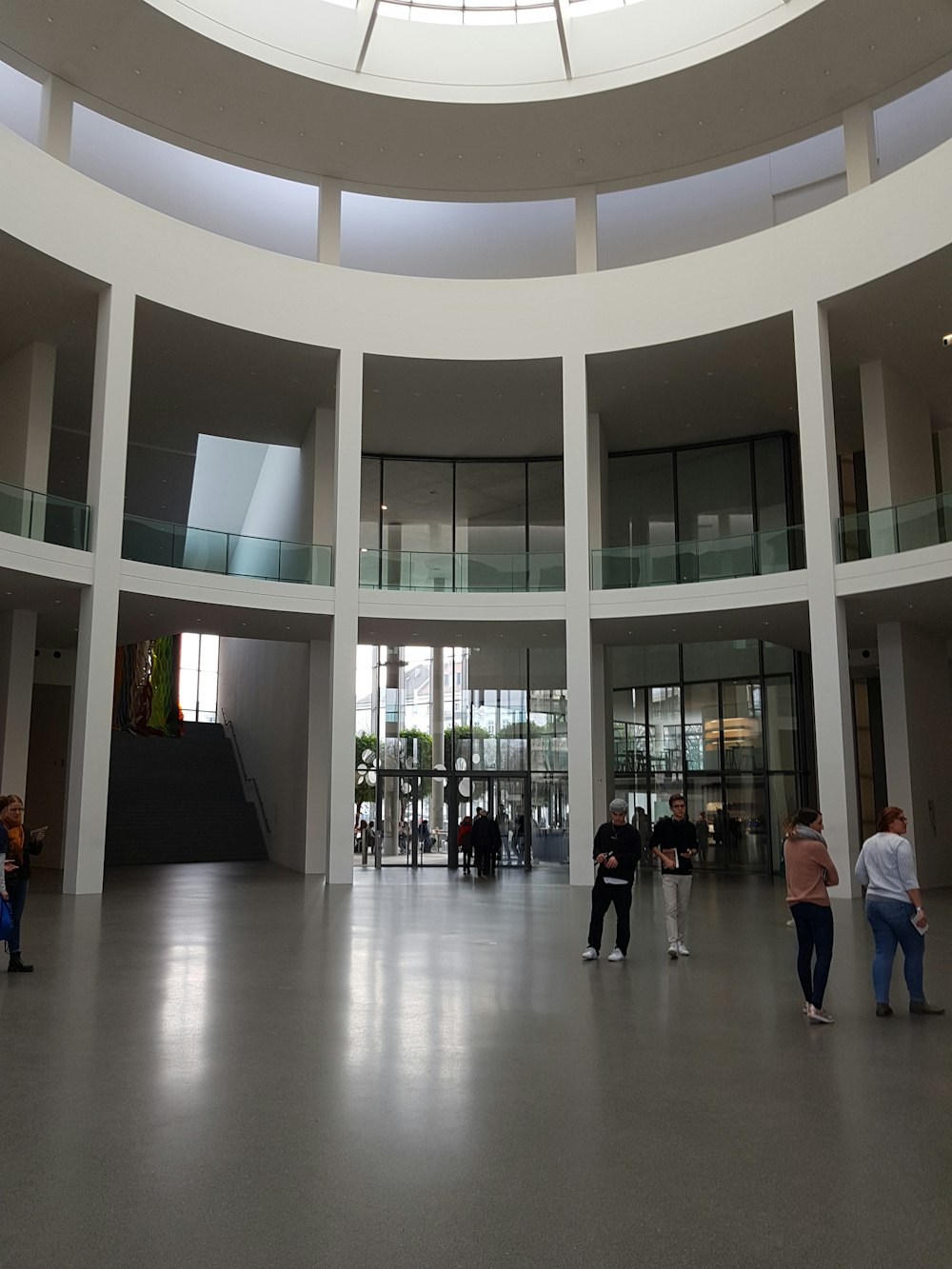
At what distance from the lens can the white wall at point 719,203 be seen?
2159cm

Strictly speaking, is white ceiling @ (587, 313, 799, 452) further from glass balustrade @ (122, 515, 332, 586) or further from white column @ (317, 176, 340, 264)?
glass balustrade @ (122, 515, 332, 586)

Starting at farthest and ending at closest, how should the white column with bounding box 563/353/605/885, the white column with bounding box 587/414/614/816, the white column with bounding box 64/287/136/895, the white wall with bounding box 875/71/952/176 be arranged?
the white column with bounding box 587/414/614/816 < the white wall with bounding box 875/71/952/176 < the white column with bounding box 563/353/605/885 < the white column with bounding box 64/287/136/895

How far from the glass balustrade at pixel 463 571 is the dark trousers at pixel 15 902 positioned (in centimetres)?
1229

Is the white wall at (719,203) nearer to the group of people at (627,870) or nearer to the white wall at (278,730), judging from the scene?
the white wall at (278,730)

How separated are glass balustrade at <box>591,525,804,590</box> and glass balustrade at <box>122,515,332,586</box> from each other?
5.37m

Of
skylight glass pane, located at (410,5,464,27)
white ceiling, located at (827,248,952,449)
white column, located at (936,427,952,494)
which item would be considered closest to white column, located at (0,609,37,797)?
skylight glass pane, located at (410,5,464,27)

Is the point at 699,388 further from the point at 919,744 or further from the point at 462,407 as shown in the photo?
the point at 919,744

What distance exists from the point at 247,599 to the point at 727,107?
1269cm

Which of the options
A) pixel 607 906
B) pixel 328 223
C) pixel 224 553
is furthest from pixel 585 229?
pixel 607 906

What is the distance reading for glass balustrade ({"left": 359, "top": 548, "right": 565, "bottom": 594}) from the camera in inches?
819

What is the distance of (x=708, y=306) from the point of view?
63.9 feet

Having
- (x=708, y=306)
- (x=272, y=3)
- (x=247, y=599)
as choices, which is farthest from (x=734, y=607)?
(x=272, y=3)

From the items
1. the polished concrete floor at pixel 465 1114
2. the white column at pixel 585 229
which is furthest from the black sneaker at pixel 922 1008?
the white column at pixel 585 229

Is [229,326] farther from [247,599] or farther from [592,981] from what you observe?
[592,981]
